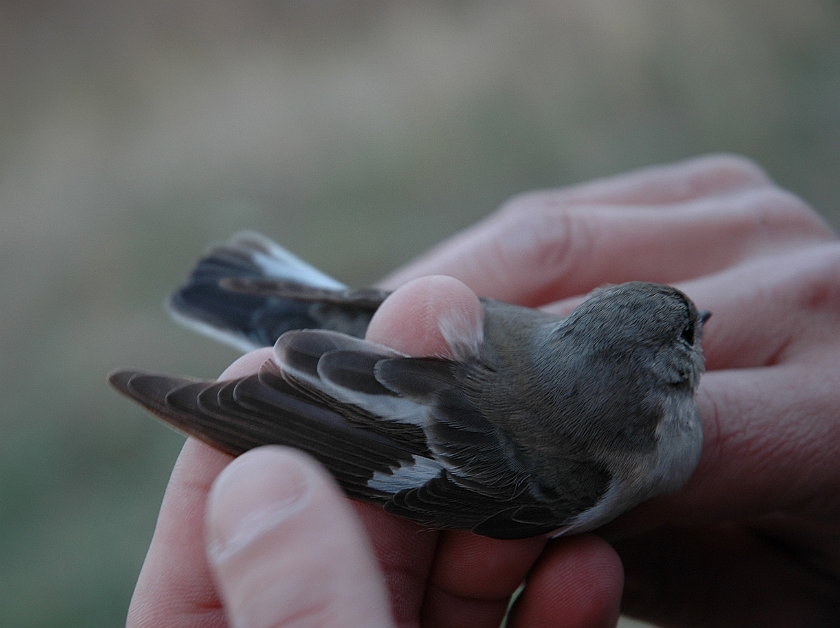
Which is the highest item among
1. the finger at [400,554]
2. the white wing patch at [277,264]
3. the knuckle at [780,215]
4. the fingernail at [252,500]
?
the white wing patch at [277,264]

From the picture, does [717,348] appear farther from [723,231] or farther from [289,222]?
[289,222]

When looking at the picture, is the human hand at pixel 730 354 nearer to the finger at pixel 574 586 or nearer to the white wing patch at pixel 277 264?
the finger at pixel 574 586

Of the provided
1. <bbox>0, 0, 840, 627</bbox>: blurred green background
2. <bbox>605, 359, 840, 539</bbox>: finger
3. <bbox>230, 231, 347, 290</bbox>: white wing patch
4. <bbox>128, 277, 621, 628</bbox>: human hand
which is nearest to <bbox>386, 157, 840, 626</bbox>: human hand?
<bbox>605, 359, 840, 539</bbox>: finger

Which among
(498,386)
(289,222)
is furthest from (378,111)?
(498,386)

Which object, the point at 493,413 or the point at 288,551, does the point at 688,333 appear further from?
the point at 288,551

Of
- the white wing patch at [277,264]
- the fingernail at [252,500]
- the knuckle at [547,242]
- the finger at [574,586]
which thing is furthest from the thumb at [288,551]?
the knuckle at [547,242]
